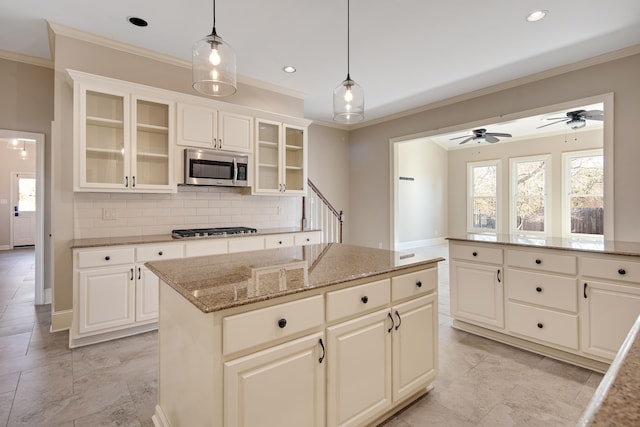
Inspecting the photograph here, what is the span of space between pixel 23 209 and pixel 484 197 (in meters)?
12.4

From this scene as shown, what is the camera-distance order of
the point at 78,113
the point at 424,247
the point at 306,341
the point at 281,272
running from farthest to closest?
the point at 424,247, the point at 78,113, the point at 281,272, the point at 306,341

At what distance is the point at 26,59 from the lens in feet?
12.2

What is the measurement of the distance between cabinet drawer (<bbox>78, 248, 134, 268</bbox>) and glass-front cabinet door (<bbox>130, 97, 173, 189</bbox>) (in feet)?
2.41

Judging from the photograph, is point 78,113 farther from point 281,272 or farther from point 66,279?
point 281,272

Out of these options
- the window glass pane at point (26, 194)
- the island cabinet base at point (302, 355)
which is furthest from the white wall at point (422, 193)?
the window glass pane at point (26, 194)

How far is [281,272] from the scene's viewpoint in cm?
166

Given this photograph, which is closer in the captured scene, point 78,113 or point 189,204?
point 78,113

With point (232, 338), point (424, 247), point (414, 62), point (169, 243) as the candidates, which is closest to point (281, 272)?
point (232, 338)

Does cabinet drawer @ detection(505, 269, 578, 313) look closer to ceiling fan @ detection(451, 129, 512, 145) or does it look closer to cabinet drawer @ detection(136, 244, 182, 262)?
cabinet drawer @ detection(136, 244, 182, 262)

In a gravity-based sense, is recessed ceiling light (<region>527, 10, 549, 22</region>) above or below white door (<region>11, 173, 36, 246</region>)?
above

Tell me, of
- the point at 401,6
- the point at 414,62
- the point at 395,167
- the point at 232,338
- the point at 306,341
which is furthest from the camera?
the point at 395,167

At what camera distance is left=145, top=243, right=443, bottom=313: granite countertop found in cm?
128

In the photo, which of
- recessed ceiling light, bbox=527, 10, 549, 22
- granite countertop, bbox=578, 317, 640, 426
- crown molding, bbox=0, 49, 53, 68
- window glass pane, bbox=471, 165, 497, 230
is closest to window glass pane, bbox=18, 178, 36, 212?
crown molding, bbox=0, 49, 53, 68

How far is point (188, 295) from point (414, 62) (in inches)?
145
